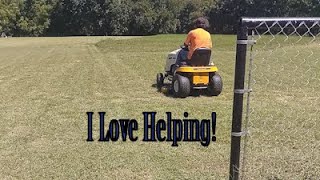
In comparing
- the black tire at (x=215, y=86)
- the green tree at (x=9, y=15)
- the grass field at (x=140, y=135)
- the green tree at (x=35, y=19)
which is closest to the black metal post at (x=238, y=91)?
the grass field at (x=140, y=135)

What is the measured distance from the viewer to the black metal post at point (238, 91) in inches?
116

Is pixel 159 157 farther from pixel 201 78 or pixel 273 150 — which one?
pixel 201 78

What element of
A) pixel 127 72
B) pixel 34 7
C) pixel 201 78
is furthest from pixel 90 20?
pixel 201 78

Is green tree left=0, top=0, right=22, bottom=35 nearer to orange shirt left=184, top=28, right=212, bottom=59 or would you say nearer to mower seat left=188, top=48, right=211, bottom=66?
mower seat left=188, top=48, right=211, bottom=66

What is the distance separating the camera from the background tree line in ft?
206

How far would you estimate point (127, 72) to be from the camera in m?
13.5

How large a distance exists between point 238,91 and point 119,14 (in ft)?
202

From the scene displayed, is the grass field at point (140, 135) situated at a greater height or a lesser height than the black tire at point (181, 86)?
lesser

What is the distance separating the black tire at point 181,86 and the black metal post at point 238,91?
494 cm

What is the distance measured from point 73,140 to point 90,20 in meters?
60.4

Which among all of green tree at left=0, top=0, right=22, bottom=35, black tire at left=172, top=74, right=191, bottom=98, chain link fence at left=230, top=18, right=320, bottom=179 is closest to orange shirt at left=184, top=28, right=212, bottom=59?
black tire at left=172, top=74, right=191, bottom=98

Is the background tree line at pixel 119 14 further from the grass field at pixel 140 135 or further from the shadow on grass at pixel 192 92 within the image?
the shadow on grass at pixel 192 92

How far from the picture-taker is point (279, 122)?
620 centimetres

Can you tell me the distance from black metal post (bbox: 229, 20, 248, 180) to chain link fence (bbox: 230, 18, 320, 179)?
0.8 inches
